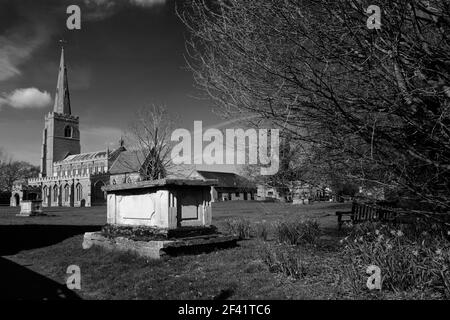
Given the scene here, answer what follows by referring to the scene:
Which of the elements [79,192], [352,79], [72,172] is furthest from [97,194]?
[352,79]

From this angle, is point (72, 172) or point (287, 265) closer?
point (287, 265)

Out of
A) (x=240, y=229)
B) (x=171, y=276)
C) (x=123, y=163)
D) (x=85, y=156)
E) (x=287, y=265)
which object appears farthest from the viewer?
(x=85, y=156)

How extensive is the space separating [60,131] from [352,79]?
91.7 metres

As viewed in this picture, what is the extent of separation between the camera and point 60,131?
286 feet

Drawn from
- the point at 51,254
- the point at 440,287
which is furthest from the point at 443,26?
the point at 51,254

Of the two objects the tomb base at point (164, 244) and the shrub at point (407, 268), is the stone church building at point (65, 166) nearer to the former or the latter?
the tomb base at point (164, 244)

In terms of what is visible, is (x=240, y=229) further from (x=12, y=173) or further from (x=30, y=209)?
(x=12, y=173)

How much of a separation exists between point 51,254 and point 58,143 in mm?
86858

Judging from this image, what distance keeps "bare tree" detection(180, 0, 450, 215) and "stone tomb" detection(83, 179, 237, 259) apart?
426 cm

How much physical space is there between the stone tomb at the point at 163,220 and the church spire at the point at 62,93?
80.8 meters

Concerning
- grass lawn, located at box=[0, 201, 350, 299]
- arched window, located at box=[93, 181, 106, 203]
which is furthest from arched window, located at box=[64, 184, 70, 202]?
grass lawn, located at box=[0, 201, 350, 299]

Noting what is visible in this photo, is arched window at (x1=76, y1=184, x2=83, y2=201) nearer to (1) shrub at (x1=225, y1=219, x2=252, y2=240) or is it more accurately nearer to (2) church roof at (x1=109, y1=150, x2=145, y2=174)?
(2) church roof at (x1=109, y1=150, x2=145, y2=174)

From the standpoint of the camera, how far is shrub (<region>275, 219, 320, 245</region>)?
8.82m
